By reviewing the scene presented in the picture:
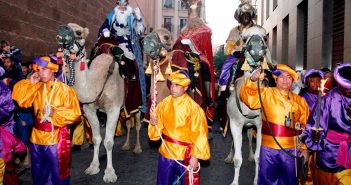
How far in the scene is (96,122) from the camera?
578 cm

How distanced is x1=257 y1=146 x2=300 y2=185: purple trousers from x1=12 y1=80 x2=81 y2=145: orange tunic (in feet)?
8.06

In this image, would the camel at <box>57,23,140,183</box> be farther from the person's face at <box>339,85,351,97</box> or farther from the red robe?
the person's face at <box>339,85,351,97</box>

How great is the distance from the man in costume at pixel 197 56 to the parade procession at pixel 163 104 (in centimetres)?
3

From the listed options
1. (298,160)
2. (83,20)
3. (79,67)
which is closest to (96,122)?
(79,67)

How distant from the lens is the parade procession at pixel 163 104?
141 inches

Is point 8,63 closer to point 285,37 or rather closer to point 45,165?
point 45,165

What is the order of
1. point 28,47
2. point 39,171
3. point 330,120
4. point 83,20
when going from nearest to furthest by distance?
1. point 330,120
2. point 39,171
3. point 28,47
4. point 83,20

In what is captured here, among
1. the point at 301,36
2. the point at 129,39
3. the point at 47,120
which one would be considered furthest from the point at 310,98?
the point at 301,36

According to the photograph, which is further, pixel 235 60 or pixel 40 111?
pixel 235 60

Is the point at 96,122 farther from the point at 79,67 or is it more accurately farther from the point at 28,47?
the point at 28,47

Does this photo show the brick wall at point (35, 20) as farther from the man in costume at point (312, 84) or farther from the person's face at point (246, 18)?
the man in costume at point (312, 84)

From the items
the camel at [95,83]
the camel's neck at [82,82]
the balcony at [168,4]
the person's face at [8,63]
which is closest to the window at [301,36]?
the camel at [95,83]

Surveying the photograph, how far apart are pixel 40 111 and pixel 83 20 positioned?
314 inches

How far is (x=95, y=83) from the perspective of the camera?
217 inches
